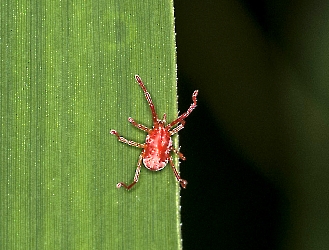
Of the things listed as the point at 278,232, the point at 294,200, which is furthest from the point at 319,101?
the point at 278,232

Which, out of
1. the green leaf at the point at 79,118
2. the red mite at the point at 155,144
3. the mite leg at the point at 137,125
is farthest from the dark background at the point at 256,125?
the green leaf at the point at 79,118

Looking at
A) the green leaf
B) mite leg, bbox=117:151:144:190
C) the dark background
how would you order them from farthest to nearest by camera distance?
the dark background < mite leg, bbox=117:151:144:190 < the green leaf

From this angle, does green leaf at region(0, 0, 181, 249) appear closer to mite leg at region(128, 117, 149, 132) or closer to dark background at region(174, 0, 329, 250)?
mite leg at region(128, 117, 149, 132)

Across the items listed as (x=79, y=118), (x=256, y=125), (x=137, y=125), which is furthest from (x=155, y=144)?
(x=256, y=125)

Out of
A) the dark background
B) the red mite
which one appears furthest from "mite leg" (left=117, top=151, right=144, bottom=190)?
the dark background

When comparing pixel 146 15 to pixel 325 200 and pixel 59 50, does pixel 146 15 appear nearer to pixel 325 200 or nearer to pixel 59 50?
pixel 59 50

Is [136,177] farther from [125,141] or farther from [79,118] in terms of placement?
[79,118]

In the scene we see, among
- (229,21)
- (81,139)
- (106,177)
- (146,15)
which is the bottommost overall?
(106,177)
